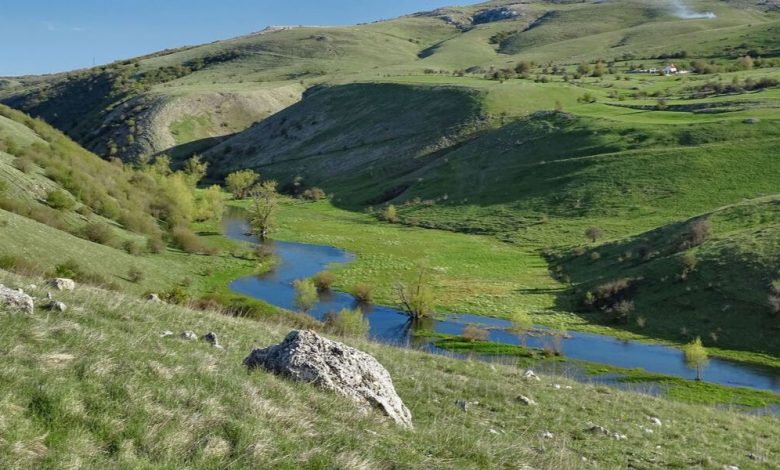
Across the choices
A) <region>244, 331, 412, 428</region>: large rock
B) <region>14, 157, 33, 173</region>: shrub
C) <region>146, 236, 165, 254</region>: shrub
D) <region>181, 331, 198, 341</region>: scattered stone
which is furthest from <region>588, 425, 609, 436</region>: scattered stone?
<region>14, 157, 33, 173</region>: shrub

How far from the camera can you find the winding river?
45.2m

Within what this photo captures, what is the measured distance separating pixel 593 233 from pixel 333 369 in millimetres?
74681

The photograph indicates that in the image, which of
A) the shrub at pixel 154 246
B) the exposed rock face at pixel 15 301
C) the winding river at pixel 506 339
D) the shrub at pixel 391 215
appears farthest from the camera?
the shrub at pixel 391 215

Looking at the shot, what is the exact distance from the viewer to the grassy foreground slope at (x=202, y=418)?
22.6 ft

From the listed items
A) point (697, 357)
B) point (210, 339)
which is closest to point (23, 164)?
point (210, 339)

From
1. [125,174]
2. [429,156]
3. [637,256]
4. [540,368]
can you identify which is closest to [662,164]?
[637,256]

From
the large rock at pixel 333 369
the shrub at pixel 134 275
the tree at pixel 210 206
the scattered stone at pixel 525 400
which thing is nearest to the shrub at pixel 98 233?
the shrub at pixel 134 275

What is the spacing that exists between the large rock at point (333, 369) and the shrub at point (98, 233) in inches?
1933

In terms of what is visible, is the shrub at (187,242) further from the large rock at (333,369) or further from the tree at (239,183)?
the tree at (239,183)

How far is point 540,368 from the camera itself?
143 feet

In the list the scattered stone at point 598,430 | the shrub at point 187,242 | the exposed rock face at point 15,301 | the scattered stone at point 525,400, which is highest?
the exposed rock face at point 15,301

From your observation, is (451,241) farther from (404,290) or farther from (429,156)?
(429,156)

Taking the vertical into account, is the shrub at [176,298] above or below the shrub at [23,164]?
below

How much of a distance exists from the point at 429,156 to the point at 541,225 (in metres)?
51.4
